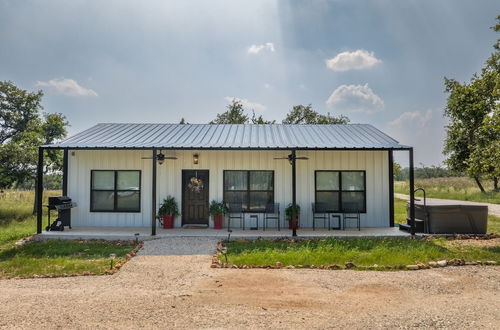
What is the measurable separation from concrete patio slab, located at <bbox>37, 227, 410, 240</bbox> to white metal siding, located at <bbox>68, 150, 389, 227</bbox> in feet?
1.88

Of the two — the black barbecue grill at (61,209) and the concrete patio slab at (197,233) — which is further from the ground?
the black barbecue grill at (61,209)

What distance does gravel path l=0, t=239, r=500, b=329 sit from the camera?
3582 millimetres

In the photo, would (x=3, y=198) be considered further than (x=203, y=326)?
Yes

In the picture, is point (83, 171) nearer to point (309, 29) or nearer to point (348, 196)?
point (348, 196)

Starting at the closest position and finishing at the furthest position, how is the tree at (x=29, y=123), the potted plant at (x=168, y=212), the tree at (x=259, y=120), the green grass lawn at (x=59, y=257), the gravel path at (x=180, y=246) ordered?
1. the green grass lawn at (x=59, y=257)
2. the gravel path at (x=180, y=246)
3. the potted plant at (x=168, y=212)
4. the tree at (x=29, y=123)
5. the tree at (x=259, y=120)

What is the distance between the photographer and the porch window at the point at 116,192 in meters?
9.95

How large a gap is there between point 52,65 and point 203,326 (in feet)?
52.4

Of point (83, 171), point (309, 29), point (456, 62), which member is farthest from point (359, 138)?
point (456, 62)

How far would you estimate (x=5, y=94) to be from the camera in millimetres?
15828

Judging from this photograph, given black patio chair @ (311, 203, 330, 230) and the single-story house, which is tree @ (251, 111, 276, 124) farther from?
black patio chair @ (311, 203, 330, 230)

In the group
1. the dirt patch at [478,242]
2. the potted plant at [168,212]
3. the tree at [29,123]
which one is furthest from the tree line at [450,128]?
the potted plant at [168,212]

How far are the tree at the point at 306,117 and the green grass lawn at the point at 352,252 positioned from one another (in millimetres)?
20271

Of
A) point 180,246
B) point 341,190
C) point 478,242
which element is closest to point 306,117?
point 341,190

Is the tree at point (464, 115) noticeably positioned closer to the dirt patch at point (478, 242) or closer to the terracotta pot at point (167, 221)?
the dirt patch at point (478, 242)
